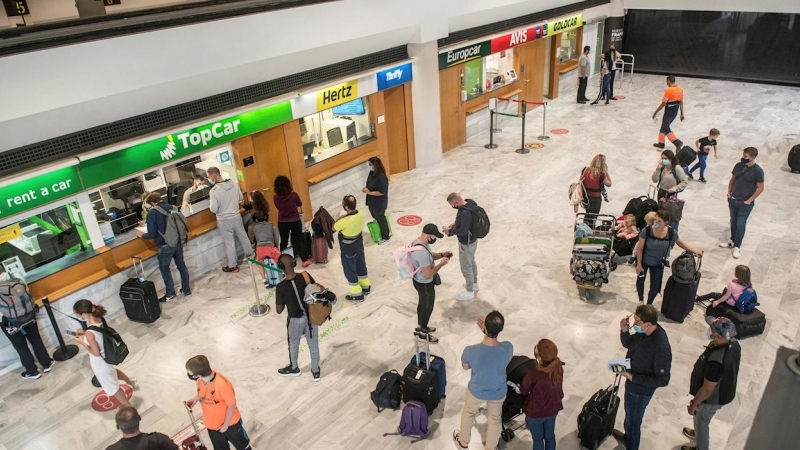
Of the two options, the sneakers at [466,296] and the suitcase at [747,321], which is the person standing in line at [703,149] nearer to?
the suitcase at [747,321]

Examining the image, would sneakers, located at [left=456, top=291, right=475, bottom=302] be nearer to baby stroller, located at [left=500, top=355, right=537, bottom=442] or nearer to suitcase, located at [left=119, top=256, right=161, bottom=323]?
baby stroller, located at [left=500, top=355, right=537, bottom=442]

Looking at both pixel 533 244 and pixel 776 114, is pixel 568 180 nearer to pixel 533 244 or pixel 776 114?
pixel 533 244

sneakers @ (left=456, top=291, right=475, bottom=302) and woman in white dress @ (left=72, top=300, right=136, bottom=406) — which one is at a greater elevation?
woman in white dress @ (left=72, top=300, right=136, bottom=406)

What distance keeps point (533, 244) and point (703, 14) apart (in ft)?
50.5

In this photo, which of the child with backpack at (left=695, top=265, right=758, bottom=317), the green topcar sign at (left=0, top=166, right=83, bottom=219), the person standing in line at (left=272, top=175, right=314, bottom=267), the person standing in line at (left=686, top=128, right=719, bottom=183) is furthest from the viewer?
the person standing in line at (left=686, top=128, right=719, bottom=183)

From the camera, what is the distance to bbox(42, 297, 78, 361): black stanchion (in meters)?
7.67

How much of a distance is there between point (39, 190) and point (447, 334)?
5.62 m

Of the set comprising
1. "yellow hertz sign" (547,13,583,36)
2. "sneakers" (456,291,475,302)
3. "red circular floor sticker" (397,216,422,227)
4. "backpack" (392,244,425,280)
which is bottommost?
"red circular floor sticker" (397,216,422,227)

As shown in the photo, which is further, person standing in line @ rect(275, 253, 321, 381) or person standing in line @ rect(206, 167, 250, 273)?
person standing in line @ rect(206, 167, 250, 273)

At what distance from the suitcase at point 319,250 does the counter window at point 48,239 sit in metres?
3.37

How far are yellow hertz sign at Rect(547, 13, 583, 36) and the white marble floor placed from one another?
6006 millimetres

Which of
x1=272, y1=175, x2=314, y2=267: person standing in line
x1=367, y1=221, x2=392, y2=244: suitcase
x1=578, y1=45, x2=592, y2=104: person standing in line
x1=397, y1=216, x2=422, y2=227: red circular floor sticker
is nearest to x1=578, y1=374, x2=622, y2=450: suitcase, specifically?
x1=367, y1=221, x2=392, y2=244: suitcase

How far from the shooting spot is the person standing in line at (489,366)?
5.05 metres

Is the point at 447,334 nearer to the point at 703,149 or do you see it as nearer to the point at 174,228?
the point at 174,228
